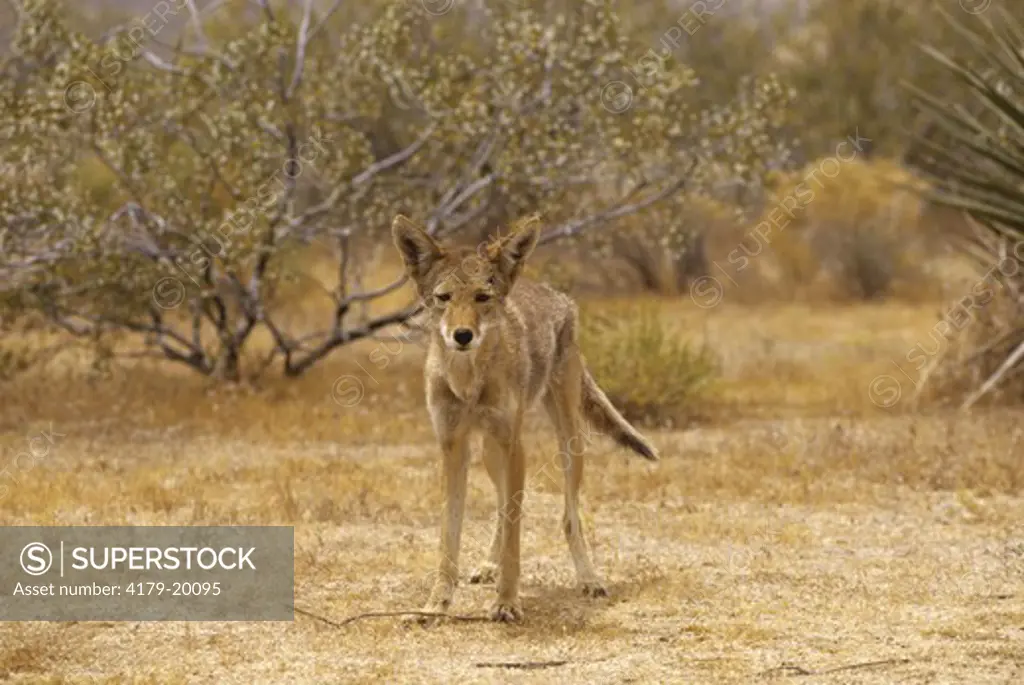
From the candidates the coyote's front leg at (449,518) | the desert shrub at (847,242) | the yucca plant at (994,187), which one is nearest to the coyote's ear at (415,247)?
the coyote's front leg at (449,518)

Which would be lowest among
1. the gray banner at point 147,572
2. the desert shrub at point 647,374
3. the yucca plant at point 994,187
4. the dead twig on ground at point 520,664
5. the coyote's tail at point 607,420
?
the dead twig on ground at point 520,664

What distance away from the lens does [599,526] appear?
892 cm

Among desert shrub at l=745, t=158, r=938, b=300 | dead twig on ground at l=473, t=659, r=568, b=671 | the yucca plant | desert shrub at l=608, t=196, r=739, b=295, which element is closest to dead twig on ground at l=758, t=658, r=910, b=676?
dead twig on ground at l=473, t=659, r=568, b=671

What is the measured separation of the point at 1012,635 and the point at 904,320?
13.7 meters

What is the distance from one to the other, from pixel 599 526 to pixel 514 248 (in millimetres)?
2752

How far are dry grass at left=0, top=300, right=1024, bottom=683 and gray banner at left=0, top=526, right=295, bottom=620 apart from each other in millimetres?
163

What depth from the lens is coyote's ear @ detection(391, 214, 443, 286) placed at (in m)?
6.56

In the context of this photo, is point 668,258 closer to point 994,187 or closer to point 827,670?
point 994,187

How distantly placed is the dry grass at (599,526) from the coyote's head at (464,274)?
128 cm

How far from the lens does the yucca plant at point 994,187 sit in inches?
463

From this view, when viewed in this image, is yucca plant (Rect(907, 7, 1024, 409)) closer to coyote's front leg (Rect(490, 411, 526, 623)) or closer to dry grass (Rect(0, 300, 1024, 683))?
dry grass (Rect(0, 300, 1024, 683))

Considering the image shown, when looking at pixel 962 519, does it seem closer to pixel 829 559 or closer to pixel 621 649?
pixel 829 559

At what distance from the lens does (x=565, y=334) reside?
25.0 feet

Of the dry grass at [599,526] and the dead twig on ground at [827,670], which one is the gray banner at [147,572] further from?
the dead twig on ground at [827,670]
